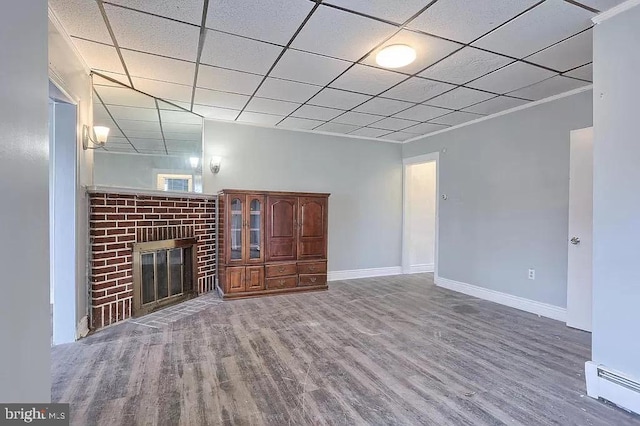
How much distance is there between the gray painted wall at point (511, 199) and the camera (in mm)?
3650

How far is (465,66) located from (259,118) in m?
2.83

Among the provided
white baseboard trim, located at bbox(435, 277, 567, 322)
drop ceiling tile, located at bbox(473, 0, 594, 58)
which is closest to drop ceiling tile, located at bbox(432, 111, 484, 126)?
drop ceiling tile, located at bbox(473, 0, 594, 58)

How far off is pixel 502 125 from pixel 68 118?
4861 mm

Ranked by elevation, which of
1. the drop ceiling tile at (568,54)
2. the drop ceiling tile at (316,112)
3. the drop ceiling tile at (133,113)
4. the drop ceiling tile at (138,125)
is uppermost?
the drop ceiling tile at (316,112)

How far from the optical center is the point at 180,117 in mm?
4512

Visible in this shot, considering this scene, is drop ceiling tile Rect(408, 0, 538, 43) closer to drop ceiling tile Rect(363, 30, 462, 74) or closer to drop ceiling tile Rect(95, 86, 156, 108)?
drop ceiling tile Rect(363, 30, 462, 74)

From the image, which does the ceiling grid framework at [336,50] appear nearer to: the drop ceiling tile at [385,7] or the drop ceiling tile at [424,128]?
the drop ceiling tile at [385,7]

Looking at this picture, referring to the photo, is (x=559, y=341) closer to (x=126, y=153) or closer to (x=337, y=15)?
(x=337, y=15)

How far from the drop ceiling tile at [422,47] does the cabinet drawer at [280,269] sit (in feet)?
9.55

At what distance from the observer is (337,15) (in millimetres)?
2201

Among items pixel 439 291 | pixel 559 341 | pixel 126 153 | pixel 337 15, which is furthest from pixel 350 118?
pixel 559 341

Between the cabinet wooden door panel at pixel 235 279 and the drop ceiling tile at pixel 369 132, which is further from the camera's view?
the drop ceiling tile at pixel 369 132

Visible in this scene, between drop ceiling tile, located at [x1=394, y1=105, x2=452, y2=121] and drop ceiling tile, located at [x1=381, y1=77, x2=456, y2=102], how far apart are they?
317 millimetres

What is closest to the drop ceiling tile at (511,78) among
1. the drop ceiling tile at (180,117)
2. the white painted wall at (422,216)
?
the white painted wall at (422,216)
